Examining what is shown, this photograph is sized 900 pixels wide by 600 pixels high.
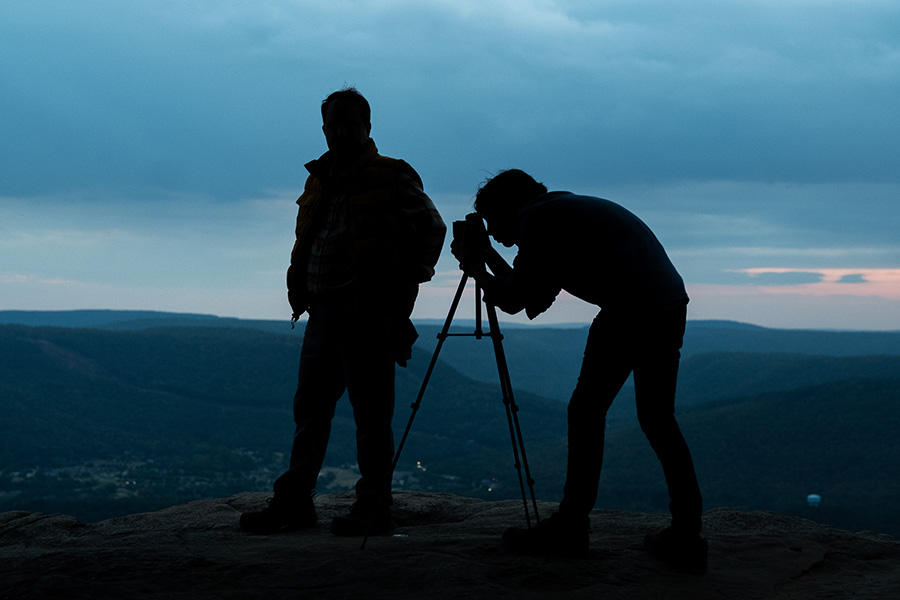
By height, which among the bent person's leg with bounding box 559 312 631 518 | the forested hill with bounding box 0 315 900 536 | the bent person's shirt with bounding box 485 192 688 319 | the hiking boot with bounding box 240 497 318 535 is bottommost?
the forested hill with bounding box 0 315 900 536

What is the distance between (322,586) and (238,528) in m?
2.14

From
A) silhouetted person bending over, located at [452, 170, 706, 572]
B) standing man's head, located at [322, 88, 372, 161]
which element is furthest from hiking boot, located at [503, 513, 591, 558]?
standing man's head, located at [322, 88, 372, 161]

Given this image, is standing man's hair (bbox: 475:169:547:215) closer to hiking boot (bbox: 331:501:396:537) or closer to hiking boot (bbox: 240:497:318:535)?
hiking boot (bbox: 331:501:396:537)

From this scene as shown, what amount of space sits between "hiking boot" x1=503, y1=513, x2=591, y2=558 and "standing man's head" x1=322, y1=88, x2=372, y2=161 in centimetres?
284

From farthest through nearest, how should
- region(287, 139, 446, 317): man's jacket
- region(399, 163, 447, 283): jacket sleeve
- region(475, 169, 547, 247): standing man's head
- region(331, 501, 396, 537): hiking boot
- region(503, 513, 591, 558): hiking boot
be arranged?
region(399, 163, 447, 283): jacket sleeve
region(287, 139, 446, 317): man's jacket
region(331, 501, 396, 537): hiking boot
region(475, 169, 547, 247): standing man's head
region(503, 513, 591, 558): hiking boot

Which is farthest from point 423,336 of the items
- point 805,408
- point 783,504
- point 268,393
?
point 783,504

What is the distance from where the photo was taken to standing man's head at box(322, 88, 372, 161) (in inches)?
230

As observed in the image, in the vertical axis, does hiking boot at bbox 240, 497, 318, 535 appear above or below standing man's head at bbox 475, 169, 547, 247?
below

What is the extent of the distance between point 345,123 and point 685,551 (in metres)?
3.49

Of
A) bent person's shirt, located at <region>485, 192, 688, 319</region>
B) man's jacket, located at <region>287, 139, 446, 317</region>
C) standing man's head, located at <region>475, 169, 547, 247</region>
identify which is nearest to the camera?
bent person's shirt, located at <region>485, 192, 688, 319</region>

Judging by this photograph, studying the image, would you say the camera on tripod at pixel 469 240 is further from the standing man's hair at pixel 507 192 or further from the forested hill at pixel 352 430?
the forested hill at pixel 352 430

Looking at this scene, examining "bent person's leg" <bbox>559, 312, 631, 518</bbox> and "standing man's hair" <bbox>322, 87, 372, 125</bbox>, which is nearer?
"bent person's leg" <bbox>559, 312, 631, 518</bbox>

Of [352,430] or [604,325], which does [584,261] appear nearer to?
[604,325]

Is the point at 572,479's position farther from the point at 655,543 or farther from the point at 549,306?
the point at 549,306
